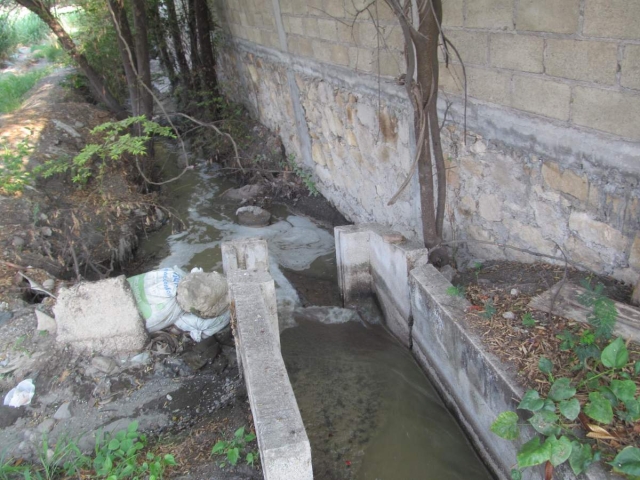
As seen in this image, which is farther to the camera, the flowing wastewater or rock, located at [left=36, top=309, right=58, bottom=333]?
rock, located at [left=36, top=309, right=58, bottom=333]

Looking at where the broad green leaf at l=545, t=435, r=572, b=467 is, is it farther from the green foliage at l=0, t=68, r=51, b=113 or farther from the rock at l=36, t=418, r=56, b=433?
the green foliage at l=0, t=68, r=51, b=113

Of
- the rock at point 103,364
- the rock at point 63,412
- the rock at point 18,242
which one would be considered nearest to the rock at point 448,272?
the rock at point 103,364

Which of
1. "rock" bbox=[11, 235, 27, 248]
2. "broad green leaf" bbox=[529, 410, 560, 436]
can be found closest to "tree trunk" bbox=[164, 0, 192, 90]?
"rock" bbox=[11, 235, 27, 248]

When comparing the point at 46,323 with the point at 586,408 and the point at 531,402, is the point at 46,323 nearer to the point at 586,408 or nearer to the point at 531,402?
the point at 531,402

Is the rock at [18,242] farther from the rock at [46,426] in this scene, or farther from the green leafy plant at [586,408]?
the green leafy plant at [586,408]

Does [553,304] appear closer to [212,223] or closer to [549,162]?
[549,162]

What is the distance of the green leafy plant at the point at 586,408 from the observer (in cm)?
215

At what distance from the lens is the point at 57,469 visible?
9.71 ft

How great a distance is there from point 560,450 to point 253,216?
5225 mm

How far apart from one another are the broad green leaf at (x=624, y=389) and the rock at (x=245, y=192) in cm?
581

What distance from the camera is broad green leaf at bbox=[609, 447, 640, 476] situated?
195cm

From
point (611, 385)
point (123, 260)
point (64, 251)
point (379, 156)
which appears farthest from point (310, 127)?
point (611, 385)

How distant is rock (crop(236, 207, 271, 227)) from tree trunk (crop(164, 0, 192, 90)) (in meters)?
4.32

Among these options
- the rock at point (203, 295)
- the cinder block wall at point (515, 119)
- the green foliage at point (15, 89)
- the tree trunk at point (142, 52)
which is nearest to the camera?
the cinder block wall at point (515, 119)
